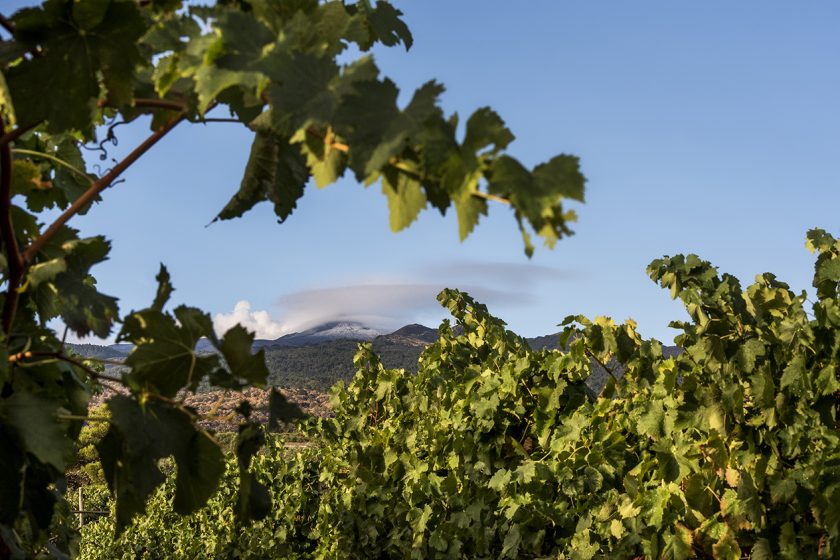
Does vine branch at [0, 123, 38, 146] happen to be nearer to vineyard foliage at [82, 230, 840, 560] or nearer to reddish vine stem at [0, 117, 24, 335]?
reddish vine stem at [0, 117, 24, 335]

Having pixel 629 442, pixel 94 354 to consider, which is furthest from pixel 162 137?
pixel 94 354

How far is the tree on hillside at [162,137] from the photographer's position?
47.6 inches

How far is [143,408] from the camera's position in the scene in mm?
1540

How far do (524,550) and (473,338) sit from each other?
7.21 ft

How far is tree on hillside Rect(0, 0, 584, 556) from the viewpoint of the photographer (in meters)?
1.21

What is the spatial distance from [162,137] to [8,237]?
0.38 metres

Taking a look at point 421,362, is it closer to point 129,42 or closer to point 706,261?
point 706,261

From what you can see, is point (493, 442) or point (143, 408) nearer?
point (143, 408)

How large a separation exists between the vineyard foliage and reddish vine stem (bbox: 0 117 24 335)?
2990 mm

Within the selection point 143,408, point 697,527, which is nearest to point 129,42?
point 143,408

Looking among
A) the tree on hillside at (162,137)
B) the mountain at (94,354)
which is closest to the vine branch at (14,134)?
the tree on hillside at (162,137)

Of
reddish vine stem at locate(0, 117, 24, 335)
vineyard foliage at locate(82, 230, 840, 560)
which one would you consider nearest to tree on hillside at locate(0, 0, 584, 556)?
reddish vine stem at locate(0, 117, 24, 335)

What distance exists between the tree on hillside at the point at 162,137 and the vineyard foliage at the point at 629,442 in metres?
2.57

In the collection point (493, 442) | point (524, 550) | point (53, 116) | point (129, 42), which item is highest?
point (129, 42)
